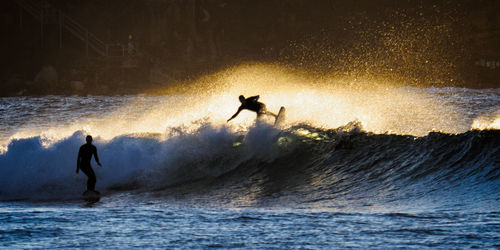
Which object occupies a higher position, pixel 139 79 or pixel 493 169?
pixel 139 79

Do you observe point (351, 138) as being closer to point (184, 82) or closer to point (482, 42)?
point (184, 82)

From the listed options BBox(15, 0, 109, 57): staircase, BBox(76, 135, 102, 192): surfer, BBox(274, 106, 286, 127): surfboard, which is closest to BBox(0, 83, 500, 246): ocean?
BBox(274, 106, 286, 127): surfboard

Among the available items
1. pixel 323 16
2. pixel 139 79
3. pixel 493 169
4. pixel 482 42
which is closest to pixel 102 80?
pixel 139 79

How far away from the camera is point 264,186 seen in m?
13.6

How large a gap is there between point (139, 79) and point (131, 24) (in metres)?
7.12

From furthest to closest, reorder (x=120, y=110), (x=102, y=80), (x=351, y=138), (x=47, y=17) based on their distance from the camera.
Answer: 1. (x=102, y=80)
2. (x=47, y=17)
3. (x=120, y=110)
4. (x=351, y=138)

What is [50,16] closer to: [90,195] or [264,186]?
[90,195]

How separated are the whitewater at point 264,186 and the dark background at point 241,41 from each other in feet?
150

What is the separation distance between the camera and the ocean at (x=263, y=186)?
26.9 feet

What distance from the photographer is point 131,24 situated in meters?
72.1

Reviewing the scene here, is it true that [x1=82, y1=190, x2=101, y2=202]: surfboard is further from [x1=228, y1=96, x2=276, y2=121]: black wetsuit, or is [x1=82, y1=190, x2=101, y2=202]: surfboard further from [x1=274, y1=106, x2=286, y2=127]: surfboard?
[x1=274, y1=106, x2=286, y2=127]: surfboard

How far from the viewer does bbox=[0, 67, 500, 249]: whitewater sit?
8.23 metres

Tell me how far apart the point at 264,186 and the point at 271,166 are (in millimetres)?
1928

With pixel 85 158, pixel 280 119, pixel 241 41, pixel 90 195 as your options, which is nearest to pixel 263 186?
pixel 90 195
